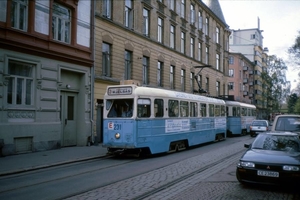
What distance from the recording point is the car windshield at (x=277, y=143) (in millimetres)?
8979

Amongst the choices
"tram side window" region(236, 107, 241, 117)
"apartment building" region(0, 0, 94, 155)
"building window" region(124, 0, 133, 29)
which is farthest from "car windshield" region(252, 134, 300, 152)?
"tram side window" region(236, 107, 241, 117)

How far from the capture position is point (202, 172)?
1077 centimetres

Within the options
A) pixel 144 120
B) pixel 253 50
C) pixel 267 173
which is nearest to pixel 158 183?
pixel 267 173

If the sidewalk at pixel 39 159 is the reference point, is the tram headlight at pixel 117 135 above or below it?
above

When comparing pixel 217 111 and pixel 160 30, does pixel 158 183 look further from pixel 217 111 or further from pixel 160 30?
pixel 160 30

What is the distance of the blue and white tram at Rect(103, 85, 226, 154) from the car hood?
6.05 metres

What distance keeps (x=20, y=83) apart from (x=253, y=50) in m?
75.8

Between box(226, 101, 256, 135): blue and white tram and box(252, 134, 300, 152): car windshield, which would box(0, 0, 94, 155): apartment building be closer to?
box(252, 134, 300, 152): car windshield

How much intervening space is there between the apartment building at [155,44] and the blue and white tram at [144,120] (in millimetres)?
1785

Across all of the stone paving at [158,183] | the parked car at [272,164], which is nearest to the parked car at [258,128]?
the stone paving at [158,183]

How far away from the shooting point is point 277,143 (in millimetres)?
9266

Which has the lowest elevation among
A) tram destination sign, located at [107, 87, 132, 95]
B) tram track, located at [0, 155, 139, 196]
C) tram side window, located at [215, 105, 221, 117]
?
tram track, located at [0, 155, 139, 196]

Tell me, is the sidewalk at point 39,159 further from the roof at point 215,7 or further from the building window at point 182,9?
the roof at point 215,7

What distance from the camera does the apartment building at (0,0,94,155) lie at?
1452 cm
